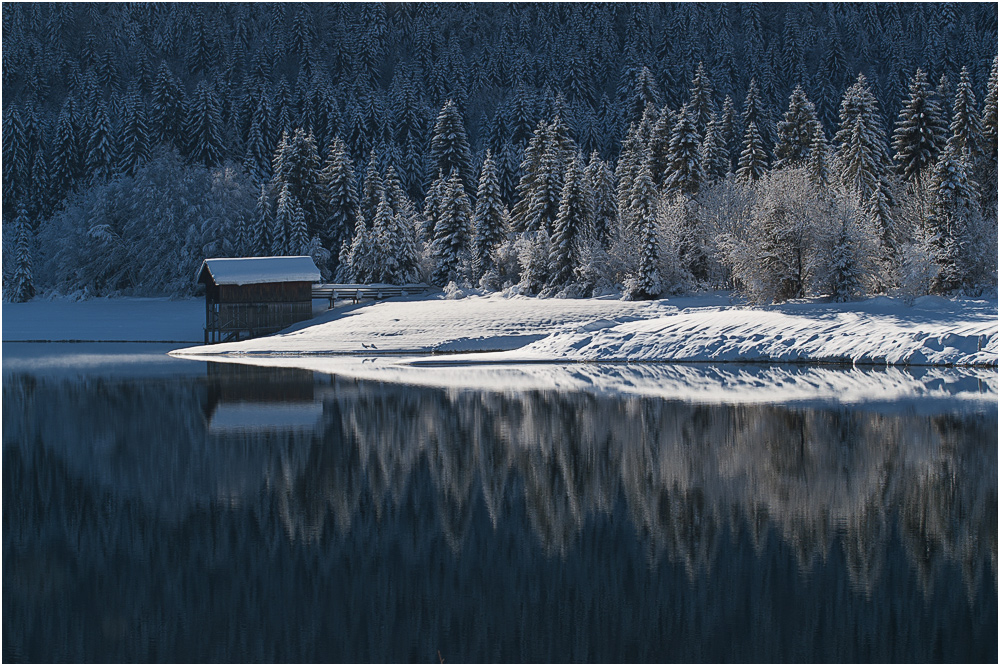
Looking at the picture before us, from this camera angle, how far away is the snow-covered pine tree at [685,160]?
2576 inches

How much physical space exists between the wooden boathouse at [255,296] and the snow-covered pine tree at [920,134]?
119 ft

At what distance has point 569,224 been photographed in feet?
201

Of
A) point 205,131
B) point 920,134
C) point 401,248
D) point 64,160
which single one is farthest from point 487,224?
point 64,160

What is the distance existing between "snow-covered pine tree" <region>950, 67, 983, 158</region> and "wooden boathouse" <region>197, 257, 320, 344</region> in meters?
38.4

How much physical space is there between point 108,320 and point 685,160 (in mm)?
40510

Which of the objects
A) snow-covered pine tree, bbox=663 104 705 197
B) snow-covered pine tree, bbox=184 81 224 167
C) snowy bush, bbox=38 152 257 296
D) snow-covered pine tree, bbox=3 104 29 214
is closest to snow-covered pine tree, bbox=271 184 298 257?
snowy bush, bbox=38 152 257 296

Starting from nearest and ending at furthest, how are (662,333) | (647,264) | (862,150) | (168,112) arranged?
(662,333)
(647,264)
(862,150)
(168,112)

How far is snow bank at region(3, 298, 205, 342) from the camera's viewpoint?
208ft

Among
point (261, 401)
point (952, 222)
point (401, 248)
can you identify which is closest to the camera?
point (261, 401)

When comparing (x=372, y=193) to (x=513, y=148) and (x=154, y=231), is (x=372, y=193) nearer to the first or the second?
(x=154, y=231)

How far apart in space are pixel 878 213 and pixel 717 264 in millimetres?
9120

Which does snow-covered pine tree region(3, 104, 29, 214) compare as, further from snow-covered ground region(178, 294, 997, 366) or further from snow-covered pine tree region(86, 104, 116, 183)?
snow-covered ground region(178, 294, 997, 366)

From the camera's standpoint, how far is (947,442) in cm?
1767

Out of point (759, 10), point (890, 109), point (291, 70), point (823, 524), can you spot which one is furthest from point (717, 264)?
point (759, 10)
